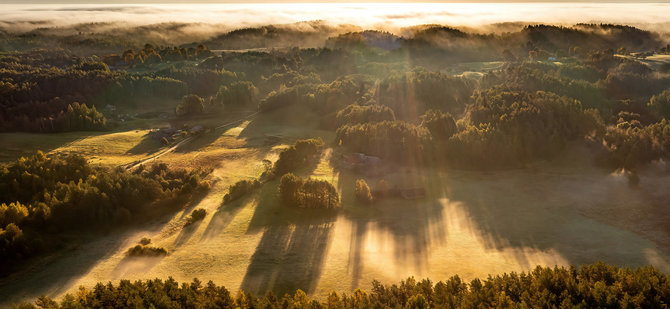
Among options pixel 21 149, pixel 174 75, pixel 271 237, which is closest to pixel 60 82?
pixel 174 75

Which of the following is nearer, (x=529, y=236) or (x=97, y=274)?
(x=97, y=274)

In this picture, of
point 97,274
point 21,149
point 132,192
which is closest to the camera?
point 97,274

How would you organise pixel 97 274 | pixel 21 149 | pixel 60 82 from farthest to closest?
pixel 60 82
pixel 21 149
pixel 97 274

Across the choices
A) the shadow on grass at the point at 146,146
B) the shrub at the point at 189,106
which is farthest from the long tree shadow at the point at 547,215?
the shrub at the point at 189,106

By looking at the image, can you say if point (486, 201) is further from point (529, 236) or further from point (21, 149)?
point (21, 149)

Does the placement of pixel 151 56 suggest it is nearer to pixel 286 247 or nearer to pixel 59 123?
pixel 59 123

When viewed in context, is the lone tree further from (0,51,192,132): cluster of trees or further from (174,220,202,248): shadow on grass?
(0,51,192,132): cluster of trees
